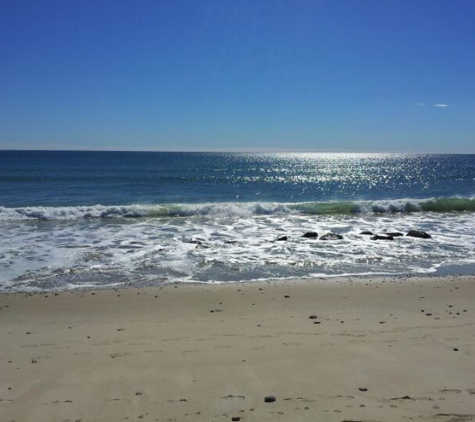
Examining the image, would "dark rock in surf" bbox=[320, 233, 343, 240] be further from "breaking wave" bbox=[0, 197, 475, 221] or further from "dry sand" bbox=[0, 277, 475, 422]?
"breaking wave" bbox=[0, 197, 475, 221]

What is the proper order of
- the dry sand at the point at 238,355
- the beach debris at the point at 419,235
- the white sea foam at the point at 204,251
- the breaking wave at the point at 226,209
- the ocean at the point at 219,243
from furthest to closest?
the breaking wave at the point at 226,209 → the beach debris at the point at 419,235 → the ocean at the point at 219,243 → the white sea foam at the point at 204,251 → the dry sand at the point at 238,355

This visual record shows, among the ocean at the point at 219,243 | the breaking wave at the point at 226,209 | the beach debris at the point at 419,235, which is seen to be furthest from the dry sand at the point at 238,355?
the breaking wave at the point at 226,209

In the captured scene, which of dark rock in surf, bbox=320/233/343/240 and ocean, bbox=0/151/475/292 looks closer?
ocean, bbox=0/151/475/292

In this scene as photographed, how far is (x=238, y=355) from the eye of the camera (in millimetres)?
5395

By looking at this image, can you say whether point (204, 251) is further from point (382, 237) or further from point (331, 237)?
point (382, 237)

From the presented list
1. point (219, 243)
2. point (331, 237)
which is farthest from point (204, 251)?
point (331, 237)

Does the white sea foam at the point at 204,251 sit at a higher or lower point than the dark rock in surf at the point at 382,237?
lower

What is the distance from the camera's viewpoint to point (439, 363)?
5.10m

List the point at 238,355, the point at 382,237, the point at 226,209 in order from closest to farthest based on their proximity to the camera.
Result: the point at 238,355 < the point at 382,237 < the point at 226,209

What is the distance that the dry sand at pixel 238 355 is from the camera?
162 inches

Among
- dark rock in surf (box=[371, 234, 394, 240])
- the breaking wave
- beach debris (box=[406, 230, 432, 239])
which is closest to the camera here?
dark rock in surf (box=[371, 234, 394, 240])

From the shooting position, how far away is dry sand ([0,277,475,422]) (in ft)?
13.5

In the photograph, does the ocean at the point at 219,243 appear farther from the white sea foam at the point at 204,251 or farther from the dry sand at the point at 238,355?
the dry sand at the point at 238,355

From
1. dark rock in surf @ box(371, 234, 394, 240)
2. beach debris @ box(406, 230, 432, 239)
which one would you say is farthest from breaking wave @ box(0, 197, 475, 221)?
dark rock in surf @ box(371, 234, 394, 240)
